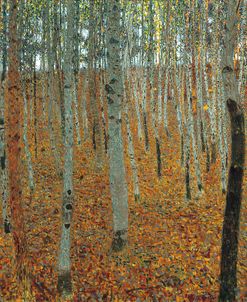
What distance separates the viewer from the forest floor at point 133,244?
675cm

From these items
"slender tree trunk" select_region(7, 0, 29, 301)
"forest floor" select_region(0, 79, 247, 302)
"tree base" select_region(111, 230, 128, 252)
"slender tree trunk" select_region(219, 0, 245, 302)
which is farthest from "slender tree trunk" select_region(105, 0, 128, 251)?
"slender tree trunk" select_region(219, 0, 245, 302)

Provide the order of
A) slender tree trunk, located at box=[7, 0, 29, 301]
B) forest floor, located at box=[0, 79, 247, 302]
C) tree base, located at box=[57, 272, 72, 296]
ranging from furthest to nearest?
forest floor, located at box=[0, 79, 247, 302], tree base, located at box=[57, 272, 72, 296], slender tree trunk, located at box=[7, 0, 29, 301]

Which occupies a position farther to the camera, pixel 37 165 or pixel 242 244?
pixel 37 165

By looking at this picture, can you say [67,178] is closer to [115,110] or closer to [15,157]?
[15,157]

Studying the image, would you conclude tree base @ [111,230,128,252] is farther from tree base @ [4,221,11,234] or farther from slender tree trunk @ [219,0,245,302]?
tree base @ [4,221,11,234]

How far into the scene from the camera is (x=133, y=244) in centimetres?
842

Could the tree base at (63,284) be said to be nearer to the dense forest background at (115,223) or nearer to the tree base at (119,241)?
the dense forest background at (115,223)

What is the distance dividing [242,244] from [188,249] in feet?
5.94

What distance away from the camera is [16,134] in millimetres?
5496

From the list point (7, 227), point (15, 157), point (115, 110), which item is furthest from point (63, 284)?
point (115, 110)

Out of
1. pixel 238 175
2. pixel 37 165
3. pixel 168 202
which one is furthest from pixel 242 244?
pixel 37 165

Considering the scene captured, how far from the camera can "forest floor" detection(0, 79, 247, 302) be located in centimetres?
675

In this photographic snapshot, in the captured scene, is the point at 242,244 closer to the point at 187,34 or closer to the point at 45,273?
the point at 45,273

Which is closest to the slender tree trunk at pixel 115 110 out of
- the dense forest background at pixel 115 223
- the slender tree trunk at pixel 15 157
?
the dense forest background at pixel 115 223
